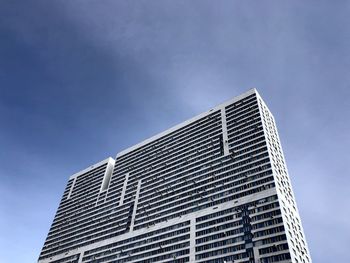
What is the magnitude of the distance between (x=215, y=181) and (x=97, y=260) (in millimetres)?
65201

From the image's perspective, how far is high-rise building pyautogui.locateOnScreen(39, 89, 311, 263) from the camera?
91.0m

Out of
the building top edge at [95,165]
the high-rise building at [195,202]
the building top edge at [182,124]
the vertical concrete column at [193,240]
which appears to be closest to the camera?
the high-rise building at [195,202]

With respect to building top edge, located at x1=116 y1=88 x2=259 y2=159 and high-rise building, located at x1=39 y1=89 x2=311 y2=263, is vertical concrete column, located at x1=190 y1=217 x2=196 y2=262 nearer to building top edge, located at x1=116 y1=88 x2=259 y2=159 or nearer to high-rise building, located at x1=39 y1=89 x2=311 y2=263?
high-rise building, located at x1=39 y1=89 x2=311 y2=263

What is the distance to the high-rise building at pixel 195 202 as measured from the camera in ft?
299

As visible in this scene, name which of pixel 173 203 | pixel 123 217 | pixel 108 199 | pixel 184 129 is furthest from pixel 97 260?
pixel 184 129

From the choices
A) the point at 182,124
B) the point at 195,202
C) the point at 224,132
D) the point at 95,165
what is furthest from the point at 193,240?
the point at 95,165

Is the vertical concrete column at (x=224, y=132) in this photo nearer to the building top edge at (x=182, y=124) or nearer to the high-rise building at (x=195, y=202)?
the high-rise building at (x=195, y=202)

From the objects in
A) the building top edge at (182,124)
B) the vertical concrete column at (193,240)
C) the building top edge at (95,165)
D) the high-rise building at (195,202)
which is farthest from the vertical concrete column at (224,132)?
the building top edge at (95,165)

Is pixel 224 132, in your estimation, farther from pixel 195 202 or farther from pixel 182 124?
pixel 195 202

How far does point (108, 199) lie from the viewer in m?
155

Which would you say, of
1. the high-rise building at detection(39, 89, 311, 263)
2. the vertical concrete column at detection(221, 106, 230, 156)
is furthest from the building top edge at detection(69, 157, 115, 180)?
the vertical concrete column at detection(221, 106, 230, 156)

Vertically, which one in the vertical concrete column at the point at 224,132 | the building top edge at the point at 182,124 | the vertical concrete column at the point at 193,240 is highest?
the building top edge at the point at 182,124

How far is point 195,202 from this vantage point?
113 metres

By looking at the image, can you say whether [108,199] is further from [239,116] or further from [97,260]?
[239,116]
